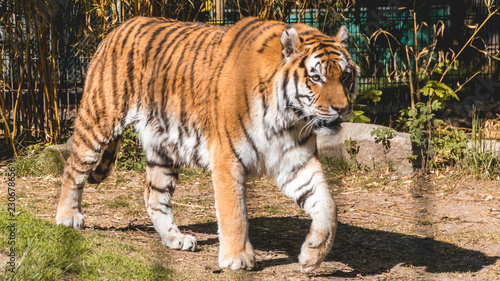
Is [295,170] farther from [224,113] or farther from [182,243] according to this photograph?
[182,243]

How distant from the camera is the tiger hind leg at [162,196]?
4.17 meters

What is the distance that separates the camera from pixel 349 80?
11.7 ft

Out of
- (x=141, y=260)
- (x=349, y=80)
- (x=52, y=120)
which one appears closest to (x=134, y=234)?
(x=141, y=260)

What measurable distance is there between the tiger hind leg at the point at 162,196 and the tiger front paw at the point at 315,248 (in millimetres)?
908

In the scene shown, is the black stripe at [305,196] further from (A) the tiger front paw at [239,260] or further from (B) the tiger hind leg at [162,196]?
(B) the tiger hind leg at [162,196]

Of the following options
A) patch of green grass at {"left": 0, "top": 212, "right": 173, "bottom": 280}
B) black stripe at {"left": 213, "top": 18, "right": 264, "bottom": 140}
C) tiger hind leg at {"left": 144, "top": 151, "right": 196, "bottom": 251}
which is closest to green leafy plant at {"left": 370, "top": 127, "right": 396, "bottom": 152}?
tiger hind leg at {"left": 144, "top": 151, "right": 196, "bottom": 251}

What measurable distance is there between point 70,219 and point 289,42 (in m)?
1.90

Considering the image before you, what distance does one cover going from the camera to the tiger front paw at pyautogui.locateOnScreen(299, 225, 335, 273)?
3.43 m

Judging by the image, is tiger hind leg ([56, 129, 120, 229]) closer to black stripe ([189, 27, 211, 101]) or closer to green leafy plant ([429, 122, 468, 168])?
black stripe ([189, 27, 211, 101])

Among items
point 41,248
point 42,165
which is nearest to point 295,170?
point 41,248

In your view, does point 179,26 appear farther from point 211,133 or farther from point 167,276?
point 167,276

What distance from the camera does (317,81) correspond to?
3480mm

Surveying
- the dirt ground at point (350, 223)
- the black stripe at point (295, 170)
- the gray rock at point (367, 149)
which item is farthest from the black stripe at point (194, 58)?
the gray rock at point (367, 149)

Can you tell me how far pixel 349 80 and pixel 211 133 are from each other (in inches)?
33.1
